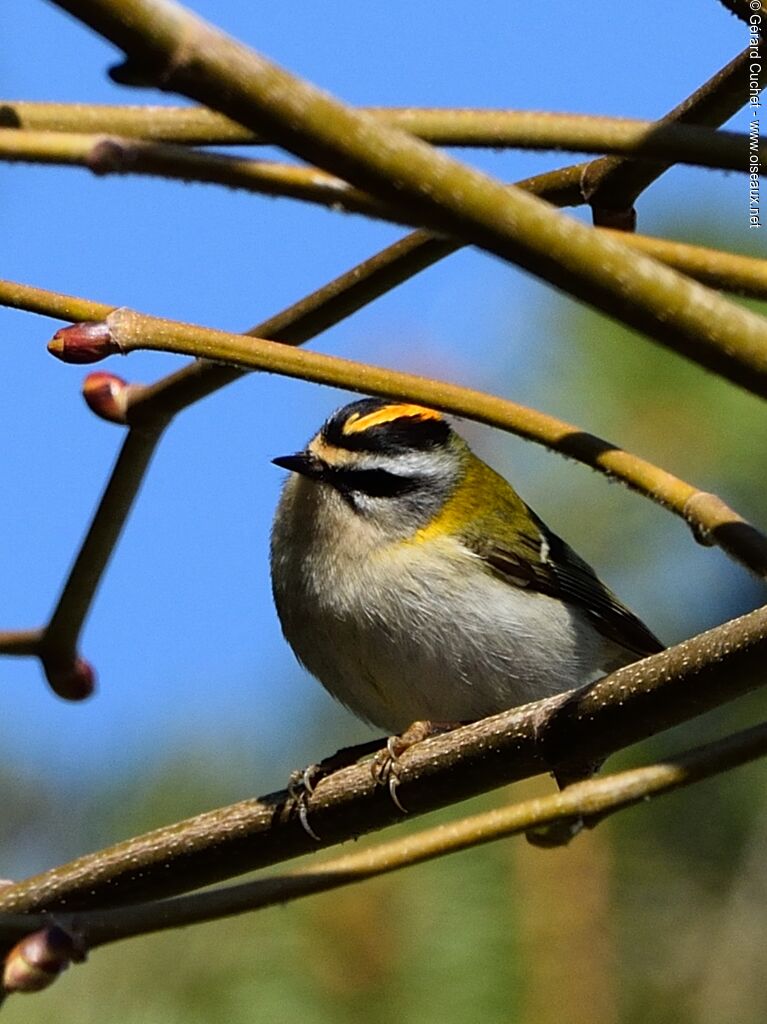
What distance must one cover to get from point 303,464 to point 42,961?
198cm

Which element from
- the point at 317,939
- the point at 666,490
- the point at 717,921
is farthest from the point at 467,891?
the point at 666,490

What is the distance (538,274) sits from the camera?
89cm

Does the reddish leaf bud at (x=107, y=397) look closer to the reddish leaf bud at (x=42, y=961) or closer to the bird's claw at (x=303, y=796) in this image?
the bird's claw at (x=303, y=796)

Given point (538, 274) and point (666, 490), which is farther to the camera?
point (666, 490)

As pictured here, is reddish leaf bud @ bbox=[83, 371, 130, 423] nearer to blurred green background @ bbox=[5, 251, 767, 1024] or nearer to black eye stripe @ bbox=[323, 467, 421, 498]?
blurred green background @ bbox=[5, 251, 767, 1024]

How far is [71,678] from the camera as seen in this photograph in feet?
6.81

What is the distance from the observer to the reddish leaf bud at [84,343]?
4.52ft

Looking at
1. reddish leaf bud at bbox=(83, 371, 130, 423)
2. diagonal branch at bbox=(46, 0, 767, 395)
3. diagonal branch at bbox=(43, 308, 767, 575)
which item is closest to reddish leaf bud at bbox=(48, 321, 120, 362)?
diagonal branch at bbox=(43, 308, 767, 575)

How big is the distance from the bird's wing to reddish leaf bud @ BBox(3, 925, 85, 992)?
2.13 metres

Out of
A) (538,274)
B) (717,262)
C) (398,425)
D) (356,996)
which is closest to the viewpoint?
(538,274)

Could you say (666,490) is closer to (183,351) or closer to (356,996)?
(183,351)

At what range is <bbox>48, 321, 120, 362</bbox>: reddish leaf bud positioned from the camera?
4.52 ft

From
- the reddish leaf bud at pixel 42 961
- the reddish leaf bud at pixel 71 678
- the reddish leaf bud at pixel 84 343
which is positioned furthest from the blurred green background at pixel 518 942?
the reddish leaf bud at pixel 84 343

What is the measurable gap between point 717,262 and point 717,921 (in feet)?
5.30
